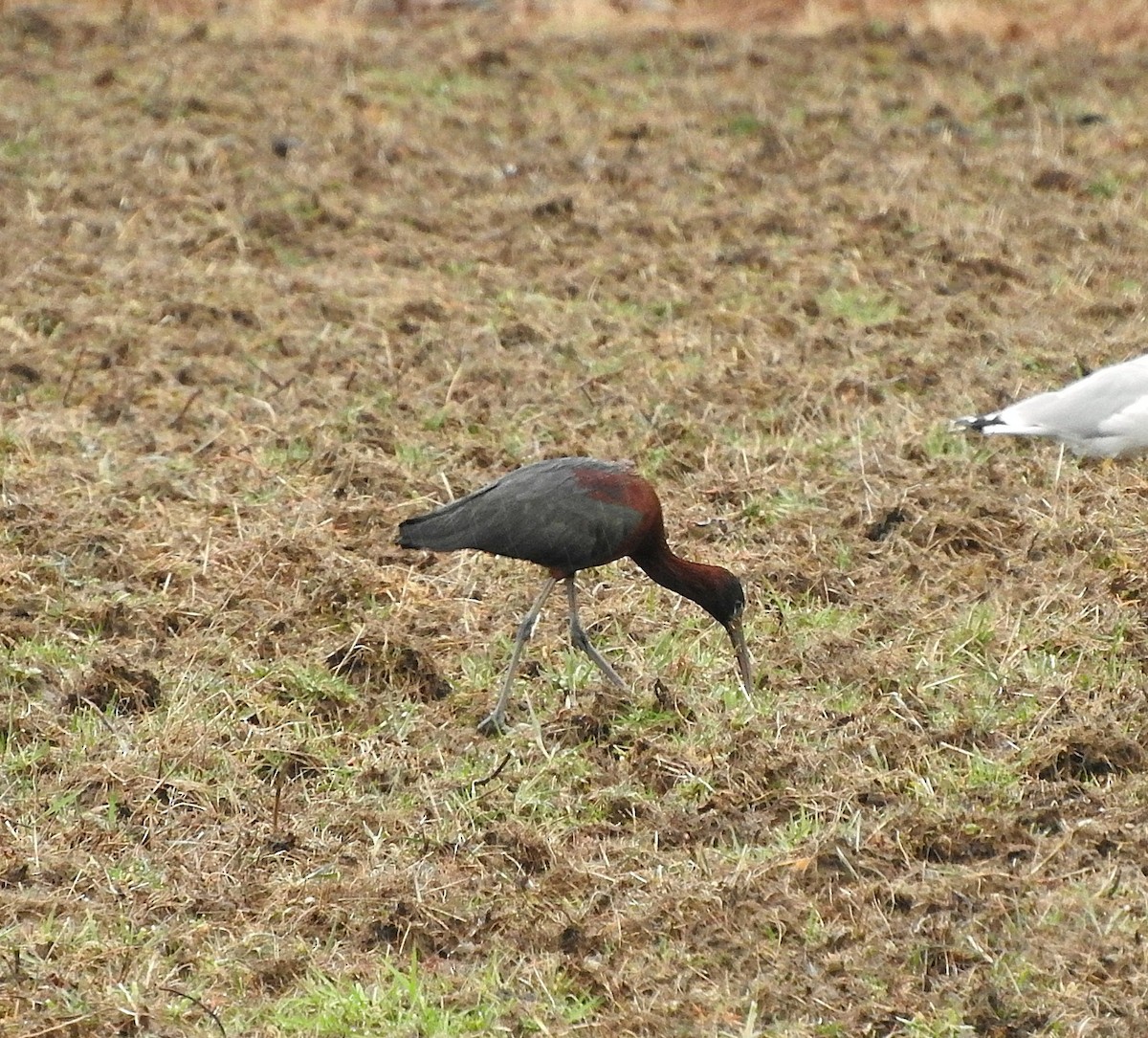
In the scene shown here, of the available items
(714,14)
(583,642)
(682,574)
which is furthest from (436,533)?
(714,14)

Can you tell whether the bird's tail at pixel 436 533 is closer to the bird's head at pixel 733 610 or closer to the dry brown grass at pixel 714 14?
the bird's head at pixel 733 610

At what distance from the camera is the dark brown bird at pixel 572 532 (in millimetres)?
6383

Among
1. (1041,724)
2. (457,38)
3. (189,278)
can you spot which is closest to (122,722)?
(1041,724)

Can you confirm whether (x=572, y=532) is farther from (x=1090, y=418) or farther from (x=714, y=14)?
→ (x=714, y=14)

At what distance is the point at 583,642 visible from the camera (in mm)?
6621

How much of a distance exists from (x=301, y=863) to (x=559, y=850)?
2.44ft

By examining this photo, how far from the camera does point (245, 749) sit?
20.1 feet

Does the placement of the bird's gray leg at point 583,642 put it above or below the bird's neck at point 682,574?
below

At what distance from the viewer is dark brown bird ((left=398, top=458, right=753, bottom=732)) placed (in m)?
6.38

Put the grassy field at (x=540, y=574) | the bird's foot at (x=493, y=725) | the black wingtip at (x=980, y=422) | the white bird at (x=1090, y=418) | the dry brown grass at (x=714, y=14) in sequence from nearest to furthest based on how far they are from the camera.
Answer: the grassy field at (x=540, y=574), the bird's foot at (x=493, y=725), the white bird at (x=1090, y=418), the black wingtip at (x=980, y=422), the dry brown grass at (x=714, y=14)

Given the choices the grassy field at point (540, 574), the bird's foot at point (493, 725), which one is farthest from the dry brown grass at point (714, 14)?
the bird's foot at point (493, 725)

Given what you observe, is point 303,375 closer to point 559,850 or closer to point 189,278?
point 189,278

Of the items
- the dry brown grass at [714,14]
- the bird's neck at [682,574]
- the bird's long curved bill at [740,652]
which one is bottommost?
the bird's long curved bill at [740,652]

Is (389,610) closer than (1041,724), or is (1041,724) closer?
(1041,724)
